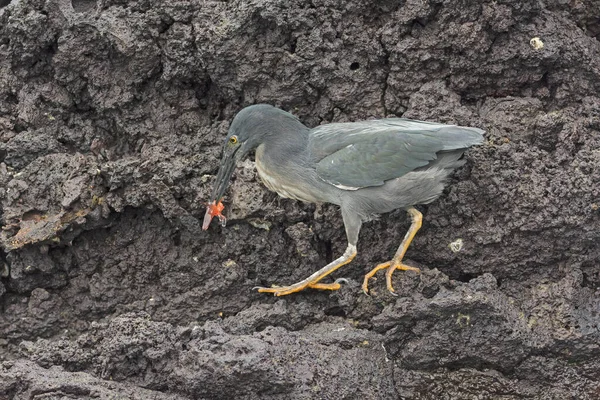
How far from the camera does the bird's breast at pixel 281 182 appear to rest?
4.82 metres

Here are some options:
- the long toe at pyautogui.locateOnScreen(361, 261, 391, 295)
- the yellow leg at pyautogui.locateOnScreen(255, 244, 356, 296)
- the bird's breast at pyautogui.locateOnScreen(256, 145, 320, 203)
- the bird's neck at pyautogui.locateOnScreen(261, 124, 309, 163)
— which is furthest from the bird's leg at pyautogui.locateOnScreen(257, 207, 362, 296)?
the bird's neck at pyautogui.locateOnScreen(261, 124, 309, 163)

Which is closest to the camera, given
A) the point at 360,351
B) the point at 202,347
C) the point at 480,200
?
the point at 202,347

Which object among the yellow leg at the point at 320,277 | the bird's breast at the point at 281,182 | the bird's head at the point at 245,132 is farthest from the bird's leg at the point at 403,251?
the bird's head at the point at 245,132

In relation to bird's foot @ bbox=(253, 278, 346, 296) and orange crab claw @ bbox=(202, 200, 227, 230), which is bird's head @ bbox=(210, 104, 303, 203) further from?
bird's foot @ bbox=(253, 278, 346, 296)

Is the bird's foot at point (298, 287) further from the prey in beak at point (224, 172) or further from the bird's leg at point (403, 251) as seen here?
the prey in beak at point (224, 172)

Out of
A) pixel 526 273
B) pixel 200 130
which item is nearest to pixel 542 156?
pixel 526 273

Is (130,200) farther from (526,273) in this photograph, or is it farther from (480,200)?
(526,273)

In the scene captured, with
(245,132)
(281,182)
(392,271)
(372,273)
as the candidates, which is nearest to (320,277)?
(372,273)

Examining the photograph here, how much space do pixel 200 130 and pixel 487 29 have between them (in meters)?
1.96

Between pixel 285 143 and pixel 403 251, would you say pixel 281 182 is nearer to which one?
pixel 285 143

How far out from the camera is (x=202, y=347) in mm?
4230

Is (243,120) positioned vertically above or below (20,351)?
above

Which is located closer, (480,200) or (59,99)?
(480,200)

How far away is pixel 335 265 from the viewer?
190 inches
